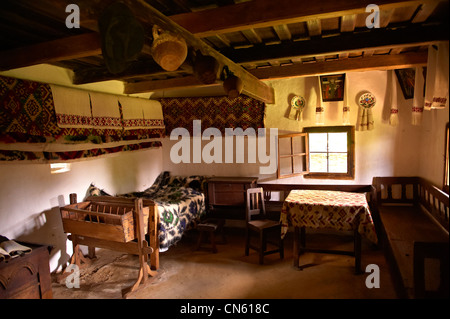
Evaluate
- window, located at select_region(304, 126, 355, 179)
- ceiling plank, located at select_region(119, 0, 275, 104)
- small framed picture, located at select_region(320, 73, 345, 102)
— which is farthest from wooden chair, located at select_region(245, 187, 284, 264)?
small framed picture, located at select_region(320, 73, 345, 102)

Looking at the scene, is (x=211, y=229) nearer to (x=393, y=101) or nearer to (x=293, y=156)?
(x=293, y=156)

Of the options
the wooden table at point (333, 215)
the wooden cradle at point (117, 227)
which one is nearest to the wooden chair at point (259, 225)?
the wooden table at point (333, 215)

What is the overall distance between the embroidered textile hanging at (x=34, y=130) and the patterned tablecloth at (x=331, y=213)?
3.22 m

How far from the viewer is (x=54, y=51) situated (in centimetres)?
312

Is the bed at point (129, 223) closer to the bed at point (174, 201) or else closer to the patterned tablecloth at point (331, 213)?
the bed at point (174, 201)

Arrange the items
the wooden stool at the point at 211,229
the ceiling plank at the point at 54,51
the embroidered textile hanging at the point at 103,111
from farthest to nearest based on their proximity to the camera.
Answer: the wooden stool at the point at 211,229
the embroidered textile hanging at the point at 103,111
the ceiling plank at the point at 54,51

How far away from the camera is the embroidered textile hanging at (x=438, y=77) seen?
2.99 m

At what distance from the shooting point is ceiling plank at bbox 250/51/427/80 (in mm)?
4285

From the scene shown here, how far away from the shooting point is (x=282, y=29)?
3328 millimetres

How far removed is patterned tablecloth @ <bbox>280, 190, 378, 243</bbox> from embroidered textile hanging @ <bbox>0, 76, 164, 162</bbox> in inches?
127

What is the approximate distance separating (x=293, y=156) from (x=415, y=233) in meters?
2.39

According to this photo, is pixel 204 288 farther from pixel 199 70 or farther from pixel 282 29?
pixel 282 29

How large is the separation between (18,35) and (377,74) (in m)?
5.27
